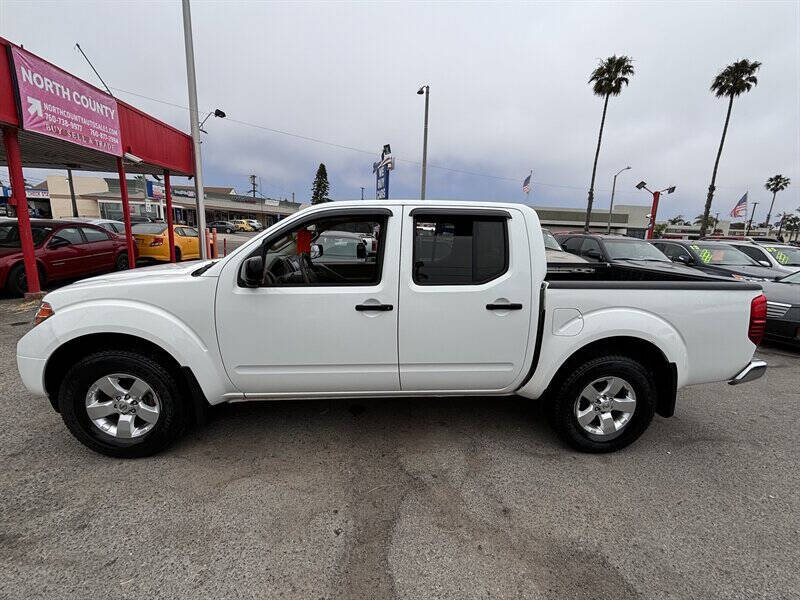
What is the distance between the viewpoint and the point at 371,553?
2090 mm

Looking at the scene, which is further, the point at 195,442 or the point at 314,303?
the point at 195,442

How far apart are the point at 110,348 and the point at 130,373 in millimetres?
241

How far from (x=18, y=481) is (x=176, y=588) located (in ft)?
5.31

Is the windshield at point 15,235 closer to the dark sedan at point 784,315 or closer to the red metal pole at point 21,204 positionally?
the red metal pole at point 21,204

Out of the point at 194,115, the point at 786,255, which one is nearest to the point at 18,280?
the point at 194,115

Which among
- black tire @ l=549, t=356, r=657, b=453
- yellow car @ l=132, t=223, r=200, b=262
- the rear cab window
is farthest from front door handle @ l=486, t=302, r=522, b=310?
yellow car @ l=132, t=223, r=200, b=262

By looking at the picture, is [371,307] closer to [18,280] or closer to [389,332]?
[389,332]

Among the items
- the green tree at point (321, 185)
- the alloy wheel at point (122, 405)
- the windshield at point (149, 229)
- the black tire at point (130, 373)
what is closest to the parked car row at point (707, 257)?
the black tire at point (130, 373)

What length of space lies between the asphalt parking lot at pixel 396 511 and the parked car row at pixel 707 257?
398 cm

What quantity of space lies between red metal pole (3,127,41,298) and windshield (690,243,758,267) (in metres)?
14.7

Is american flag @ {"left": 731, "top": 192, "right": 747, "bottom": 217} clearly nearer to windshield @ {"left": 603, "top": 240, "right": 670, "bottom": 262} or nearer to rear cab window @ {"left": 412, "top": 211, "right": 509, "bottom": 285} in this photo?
windshield @ {"left": 603, "top": 240, "right": 670, "bottom": 262}

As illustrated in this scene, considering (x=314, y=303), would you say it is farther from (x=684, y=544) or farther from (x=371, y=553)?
(x=684, y=544)

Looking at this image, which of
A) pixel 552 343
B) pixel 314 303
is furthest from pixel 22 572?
pixel 552 343

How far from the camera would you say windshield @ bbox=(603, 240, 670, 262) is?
28.8 ft
